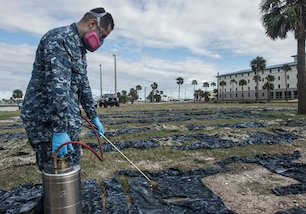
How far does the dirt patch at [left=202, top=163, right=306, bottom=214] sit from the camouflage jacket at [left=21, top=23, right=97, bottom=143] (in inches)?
81.9

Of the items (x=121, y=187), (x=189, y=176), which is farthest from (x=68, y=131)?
(x=189, y=176)

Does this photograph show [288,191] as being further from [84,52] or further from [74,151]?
→ [84,52]

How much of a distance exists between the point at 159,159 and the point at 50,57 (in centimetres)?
337

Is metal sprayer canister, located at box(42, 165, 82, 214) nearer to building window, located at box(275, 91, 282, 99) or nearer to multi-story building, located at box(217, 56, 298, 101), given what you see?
multi-story building, located at box(217, 56, 298, 101)

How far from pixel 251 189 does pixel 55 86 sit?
283 cm

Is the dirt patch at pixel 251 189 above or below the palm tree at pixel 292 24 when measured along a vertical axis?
below

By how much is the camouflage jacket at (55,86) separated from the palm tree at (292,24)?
1341 cm

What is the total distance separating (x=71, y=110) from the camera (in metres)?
1.99

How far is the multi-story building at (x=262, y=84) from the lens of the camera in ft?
200

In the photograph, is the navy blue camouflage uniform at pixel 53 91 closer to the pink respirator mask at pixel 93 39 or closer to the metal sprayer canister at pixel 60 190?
the pink respirator mask at pixel 93 39

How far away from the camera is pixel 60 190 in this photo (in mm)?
1731

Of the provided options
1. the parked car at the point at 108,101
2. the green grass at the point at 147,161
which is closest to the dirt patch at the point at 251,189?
the green grass at the point at 147,161

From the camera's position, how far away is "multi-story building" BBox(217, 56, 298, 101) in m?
61.0

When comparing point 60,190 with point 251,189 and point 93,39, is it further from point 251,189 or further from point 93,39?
point 251,189
